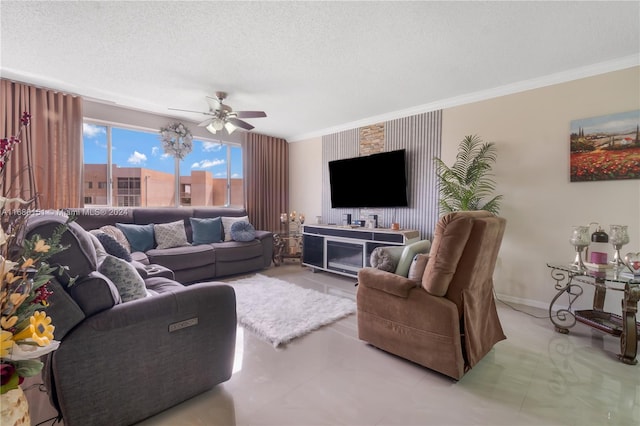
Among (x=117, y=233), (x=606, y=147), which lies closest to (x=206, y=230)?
(x=117, y=233)

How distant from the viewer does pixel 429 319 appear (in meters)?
1.82

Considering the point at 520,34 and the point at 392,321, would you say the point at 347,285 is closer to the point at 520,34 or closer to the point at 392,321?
the point at 392,321

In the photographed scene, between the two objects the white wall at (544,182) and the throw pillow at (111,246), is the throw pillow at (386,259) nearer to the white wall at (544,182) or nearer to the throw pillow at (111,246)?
the white wall at (544,182)

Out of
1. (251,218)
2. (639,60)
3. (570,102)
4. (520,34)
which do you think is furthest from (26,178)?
(639,60)

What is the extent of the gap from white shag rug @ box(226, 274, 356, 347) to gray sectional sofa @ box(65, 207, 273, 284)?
0.48 m

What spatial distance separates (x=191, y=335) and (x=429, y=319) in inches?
57.0

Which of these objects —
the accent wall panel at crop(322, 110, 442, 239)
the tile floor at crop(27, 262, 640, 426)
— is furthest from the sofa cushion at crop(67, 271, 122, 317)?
the accent wall panel at crop(322, 110, 442, 239)

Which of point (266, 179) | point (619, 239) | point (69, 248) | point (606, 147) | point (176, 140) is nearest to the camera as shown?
point (69, 248)

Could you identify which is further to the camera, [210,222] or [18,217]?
[210,222]

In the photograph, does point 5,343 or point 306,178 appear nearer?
point 5,343

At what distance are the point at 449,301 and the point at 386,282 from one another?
1.40 feet

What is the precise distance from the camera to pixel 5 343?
54cm

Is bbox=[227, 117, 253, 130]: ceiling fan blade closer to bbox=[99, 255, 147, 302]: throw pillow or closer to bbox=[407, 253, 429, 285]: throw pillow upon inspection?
bbox=[99, 255, 147, 302]: throw pillow

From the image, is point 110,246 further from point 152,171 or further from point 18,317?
point 152,171
